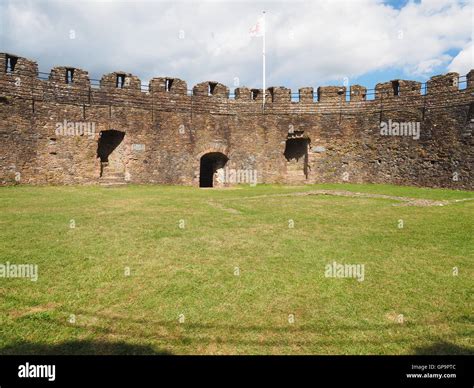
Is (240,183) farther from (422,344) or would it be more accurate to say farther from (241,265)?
(422,344)

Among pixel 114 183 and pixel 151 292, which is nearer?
pixel 151 292

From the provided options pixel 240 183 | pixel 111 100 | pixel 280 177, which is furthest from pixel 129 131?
pixel 280 177

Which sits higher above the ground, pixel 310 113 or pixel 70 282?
pixel 310 113

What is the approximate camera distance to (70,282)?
19.7 feet

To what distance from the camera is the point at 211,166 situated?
2766 centimetres

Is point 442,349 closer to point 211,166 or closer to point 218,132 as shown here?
point 218,132

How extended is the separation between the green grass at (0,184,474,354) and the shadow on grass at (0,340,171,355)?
0.07 ft

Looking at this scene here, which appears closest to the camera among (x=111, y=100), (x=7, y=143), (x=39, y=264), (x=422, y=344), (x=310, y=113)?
(x=422, y=344)

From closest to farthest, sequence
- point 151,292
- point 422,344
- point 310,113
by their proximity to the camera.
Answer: point 422,344, point 151,292, point 310,113

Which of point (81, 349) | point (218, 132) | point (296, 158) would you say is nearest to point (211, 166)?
point (218, 132)

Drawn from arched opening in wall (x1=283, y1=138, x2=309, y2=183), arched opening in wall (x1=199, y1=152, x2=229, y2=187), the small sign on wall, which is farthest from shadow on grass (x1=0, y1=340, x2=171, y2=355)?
arched opening in wall (x1=283, y1=138, x2=309, y2=183)

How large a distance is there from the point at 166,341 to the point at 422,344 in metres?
3.02

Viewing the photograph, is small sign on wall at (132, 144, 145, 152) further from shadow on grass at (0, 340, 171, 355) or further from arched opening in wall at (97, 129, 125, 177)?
shadow on grass at (0, 340, 171, 355)

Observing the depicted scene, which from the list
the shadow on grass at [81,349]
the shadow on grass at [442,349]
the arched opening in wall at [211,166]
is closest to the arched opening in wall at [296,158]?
the arched opening in wall at [211,166]
